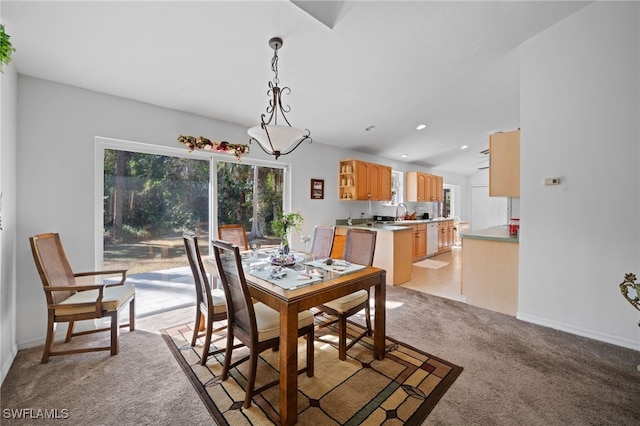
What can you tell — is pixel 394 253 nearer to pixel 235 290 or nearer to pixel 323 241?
pixel 323 241

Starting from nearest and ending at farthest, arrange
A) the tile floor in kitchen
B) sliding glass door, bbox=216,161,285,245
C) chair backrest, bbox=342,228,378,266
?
chair backrest, bbox=342,228,378,266 → sliding glass door, bbox=216,161,285,245 → the tile floor in kitchen

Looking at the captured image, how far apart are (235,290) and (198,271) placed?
655mm

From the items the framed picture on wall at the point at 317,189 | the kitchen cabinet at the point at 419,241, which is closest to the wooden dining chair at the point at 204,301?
the framed picture on wall at the point at 317,189

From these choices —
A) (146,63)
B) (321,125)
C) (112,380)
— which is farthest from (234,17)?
(112,380)

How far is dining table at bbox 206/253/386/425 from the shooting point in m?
1.52

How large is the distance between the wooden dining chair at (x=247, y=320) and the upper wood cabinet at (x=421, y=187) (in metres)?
5.62

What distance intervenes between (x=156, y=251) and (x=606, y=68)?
497 centimetres

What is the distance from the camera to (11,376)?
194cm

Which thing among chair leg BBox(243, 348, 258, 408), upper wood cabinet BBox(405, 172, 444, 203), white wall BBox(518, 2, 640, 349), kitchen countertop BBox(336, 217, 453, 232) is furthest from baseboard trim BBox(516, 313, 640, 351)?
upper wood cabinet BBox(405, 172, 444, 203)

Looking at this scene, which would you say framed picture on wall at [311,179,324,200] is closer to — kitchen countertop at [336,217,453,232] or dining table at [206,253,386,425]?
kitchen countertop at [336,217,453,232]

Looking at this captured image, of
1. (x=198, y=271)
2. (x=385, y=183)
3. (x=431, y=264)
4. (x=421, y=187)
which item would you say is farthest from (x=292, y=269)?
(x=421, y=187)

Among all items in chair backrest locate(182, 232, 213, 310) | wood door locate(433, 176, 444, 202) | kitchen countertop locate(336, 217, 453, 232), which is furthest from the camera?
wood door locate(433, 176, 444, 202)

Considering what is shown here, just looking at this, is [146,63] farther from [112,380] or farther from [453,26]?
[453,26]

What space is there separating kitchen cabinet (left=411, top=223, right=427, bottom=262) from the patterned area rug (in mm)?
3806
